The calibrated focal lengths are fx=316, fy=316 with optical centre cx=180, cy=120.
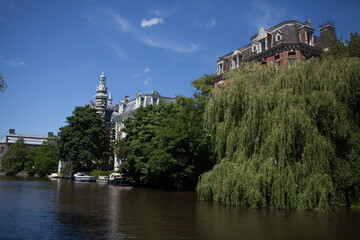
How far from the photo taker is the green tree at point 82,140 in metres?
68.2

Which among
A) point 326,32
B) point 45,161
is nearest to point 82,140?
point 45,161

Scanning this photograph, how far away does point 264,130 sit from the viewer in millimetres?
23359

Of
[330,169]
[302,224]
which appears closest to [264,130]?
[330,169]

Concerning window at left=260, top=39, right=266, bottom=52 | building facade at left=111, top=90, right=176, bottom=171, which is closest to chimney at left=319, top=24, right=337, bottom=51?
window at left=260, top=39, right=266, bottom=52

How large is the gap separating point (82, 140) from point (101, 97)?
102 feet

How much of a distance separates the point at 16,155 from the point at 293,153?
10661cm

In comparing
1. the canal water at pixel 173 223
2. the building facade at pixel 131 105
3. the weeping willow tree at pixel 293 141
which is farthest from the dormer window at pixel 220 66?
the canal water at pixel 173 223

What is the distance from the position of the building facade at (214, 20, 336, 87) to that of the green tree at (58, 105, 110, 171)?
39018 mm

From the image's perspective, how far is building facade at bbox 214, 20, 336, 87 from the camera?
131 feet

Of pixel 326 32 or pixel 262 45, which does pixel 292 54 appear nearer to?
pixel 262 45

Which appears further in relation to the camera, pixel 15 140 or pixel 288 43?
pixel 15 140

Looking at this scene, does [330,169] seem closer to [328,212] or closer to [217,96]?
[328,212]

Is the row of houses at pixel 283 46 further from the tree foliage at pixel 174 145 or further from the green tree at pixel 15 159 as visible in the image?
the green tree at pixel 15 159

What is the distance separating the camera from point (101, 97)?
97.1 m
